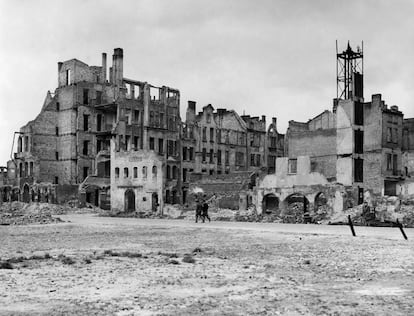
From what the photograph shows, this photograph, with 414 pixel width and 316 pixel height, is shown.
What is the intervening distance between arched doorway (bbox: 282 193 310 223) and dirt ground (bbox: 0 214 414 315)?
2331 cm

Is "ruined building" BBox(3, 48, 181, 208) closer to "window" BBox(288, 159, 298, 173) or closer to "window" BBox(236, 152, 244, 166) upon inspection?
"window" BBox(236, 152, 244, 166)

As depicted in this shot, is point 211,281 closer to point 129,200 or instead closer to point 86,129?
point 129,200

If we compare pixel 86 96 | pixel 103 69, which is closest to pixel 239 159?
pixel 103 69

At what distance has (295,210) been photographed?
49969 mm

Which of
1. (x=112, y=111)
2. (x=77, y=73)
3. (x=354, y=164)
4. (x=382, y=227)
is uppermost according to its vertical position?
(x=77, y=73)

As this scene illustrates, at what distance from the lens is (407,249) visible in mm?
21000

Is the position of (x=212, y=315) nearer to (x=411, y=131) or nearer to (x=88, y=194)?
(x=411, y=131)

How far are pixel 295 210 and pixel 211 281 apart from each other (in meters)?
37.5

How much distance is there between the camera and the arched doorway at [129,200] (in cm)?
6419

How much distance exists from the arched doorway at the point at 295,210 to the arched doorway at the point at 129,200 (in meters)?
16.9

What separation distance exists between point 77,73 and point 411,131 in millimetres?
39932

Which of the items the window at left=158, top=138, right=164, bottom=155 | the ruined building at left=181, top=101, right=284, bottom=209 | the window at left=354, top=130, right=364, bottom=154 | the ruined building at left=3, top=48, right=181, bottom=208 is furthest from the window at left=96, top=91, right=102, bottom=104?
the window at left=354, top=130, right=364, bottom=154

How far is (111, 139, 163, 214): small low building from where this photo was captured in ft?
202

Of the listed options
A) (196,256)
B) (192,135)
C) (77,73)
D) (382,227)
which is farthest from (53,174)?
(196,256)
